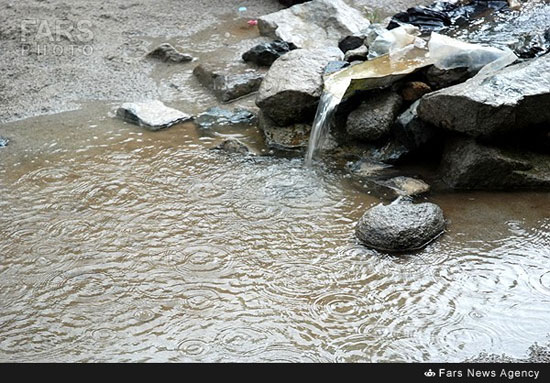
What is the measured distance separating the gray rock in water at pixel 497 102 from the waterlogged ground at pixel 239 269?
594 millimetres

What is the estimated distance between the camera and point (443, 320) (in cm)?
393

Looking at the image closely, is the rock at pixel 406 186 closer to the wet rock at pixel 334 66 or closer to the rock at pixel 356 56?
the wet rock at pixel 334 66

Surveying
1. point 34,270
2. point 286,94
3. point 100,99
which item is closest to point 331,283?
point 34,270

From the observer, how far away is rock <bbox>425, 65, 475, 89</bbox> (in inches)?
236

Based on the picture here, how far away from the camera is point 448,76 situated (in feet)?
19.7

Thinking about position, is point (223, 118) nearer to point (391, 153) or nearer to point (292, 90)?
point (292, 90)

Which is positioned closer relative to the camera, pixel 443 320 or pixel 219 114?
pixel 443 320

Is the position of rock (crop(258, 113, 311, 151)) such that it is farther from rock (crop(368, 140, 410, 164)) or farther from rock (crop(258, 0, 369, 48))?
rock (crop(258, 0, 369, 48))

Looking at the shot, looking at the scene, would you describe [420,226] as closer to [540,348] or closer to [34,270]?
[540,348]

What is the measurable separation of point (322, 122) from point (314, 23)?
3.13 meters

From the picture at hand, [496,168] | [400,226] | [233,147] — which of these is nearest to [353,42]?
[233,147]

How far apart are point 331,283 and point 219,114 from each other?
3131 millimetres

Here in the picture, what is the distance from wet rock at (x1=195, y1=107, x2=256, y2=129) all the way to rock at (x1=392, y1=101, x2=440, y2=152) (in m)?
1.74

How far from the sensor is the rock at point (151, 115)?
6738 mm
